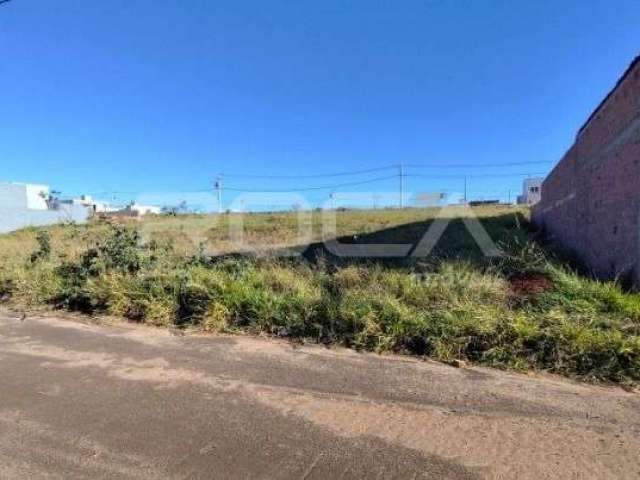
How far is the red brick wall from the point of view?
205 inches

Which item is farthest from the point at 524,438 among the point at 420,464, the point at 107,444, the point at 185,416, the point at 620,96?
the point at 620,96

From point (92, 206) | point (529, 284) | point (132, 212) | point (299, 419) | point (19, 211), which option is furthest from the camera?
point (92, 206)

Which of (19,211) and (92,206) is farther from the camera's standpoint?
(92,206)

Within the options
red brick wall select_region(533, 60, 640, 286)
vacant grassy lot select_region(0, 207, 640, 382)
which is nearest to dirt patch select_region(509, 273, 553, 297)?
vacant grassy lot select_region(0, 207, 640, 382)

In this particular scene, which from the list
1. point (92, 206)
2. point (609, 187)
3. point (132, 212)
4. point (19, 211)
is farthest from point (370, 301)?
point (92, 206)

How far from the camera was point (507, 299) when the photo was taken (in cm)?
484

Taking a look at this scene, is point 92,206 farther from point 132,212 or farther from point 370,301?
point 370,301

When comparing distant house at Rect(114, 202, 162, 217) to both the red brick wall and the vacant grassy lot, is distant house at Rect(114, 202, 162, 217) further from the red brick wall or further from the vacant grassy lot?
the red brick wall

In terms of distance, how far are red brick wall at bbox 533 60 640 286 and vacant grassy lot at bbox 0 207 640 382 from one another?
2.79 ft

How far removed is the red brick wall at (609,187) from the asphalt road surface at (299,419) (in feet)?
9.74

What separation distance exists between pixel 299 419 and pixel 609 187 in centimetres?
563

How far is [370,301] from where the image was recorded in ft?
15.5

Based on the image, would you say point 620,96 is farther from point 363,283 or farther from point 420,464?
point 420,464

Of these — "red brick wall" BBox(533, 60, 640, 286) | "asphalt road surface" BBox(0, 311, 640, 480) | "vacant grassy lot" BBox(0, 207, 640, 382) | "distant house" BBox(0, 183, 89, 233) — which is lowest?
"asphalt road surface" BBox(0, 311, 640, 480)
